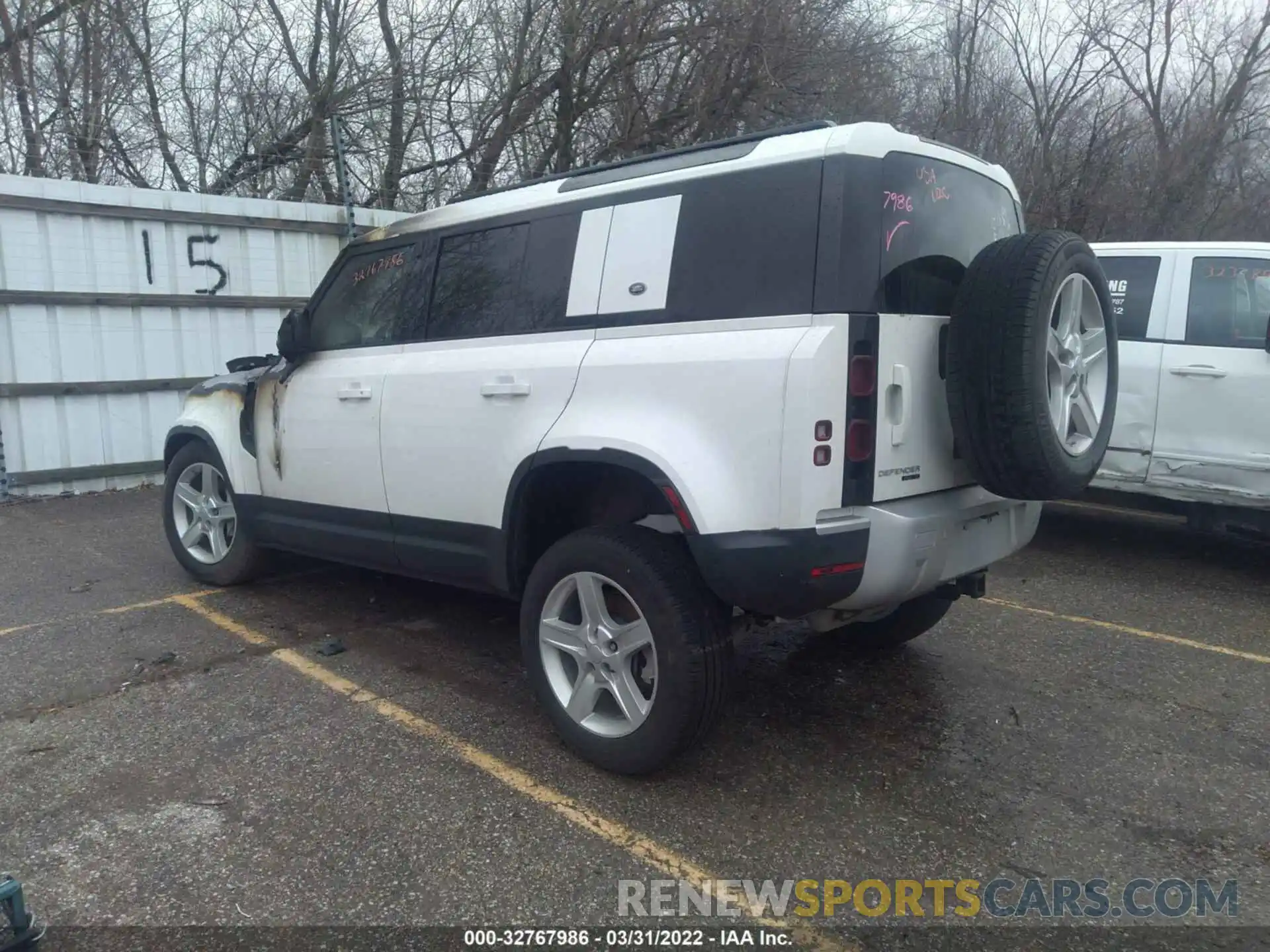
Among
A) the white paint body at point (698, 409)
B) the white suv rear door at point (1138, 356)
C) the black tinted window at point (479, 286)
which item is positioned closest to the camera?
the white paint body at point (698, 409)

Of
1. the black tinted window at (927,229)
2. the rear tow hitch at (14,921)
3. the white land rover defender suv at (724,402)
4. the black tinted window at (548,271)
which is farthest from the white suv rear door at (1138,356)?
the rear tow hitch at (14,921)

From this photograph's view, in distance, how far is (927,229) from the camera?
3.08 meters

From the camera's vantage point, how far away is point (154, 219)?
27.0ft

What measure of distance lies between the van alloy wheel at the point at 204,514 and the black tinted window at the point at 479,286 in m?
1.98

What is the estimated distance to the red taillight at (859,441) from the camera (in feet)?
9.23

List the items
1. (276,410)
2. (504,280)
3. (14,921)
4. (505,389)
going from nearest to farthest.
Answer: (14,921), (505,389), (504,280), (276,410)

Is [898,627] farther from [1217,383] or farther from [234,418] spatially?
[234,418]

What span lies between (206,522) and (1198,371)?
5.78m

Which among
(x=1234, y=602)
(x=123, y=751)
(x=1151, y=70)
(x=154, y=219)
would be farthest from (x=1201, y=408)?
(x=1151, y=70)

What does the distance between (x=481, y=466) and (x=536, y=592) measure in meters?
0.57

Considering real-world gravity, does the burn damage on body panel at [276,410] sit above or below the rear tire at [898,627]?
above

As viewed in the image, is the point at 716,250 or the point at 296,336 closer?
the point at 716,250

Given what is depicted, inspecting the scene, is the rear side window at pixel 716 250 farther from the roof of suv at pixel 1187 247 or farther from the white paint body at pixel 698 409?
the roof of suv at pixel 1187 247

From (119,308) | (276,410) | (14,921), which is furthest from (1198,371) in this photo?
(119,308)
